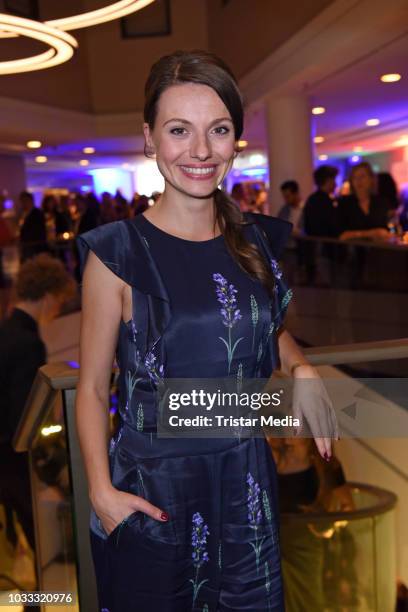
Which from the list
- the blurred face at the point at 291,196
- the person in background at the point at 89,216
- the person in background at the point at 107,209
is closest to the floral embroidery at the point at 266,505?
the blurred face at the point at 291,196

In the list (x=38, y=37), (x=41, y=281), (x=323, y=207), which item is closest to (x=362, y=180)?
(x=323, y=207)

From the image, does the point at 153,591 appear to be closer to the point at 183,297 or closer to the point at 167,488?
the point at 167,488

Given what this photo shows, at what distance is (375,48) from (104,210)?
591cm

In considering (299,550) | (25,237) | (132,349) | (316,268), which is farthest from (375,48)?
(132,349)

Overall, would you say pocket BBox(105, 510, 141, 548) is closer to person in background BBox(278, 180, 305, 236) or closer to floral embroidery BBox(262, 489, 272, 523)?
floral embroidery BBox(262, 489, 272, 523)

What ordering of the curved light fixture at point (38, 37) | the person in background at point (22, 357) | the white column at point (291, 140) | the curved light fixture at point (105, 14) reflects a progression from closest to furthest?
the person in background at point (22, 357) → the curved light fixture at point (38, 37) → the curved light fixture at point (105, 14) → the white column at point (291, 140)

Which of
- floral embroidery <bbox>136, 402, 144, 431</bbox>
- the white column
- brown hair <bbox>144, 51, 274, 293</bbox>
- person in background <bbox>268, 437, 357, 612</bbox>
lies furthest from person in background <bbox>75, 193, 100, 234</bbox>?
floral embroidery <bbox>136, 402, 144, 431</bbox>

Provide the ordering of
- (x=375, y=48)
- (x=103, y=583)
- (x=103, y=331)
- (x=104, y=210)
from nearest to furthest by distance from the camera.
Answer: (x=103, y=331) → (x=103, y=583) → (x=375, y=48) → (x=104, y=210)

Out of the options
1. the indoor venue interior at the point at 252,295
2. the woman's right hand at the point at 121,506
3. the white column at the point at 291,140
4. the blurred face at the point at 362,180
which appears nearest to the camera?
the woman's right hand at the point at 121,506

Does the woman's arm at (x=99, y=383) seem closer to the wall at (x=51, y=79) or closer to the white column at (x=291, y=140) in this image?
the white column at (x=291, y=140)

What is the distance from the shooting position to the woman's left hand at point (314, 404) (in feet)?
5.11

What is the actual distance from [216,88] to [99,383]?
0.61 m

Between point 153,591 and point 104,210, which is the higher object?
point 104,210

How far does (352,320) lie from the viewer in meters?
7.05
